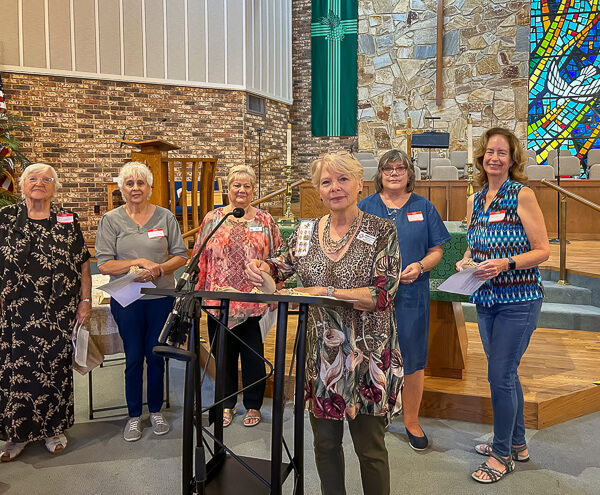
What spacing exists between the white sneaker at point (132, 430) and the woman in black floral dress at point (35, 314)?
32 cm

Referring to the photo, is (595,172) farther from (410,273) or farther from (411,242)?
(410,273)

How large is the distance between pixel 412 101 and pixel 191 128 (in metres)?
4.38

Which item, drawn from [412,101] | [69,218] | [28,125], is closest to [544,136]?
[412,101]

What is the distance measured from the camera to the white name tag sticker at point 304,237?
186cm

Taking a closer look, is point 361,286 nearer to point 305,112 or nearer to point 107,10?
point 107,10

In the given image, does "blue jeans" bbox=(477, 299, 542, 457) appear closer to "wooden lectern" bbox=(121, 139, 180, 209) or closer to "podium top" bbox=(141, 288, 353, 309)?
"podium top" bbox=(141, 288, 353, 309)

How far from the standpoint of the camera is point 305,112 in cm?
1104

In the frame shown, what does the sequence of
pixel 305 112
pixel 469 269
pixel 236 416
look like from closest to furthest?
pixel 469 269
pixel 236 416
pixel 305 112

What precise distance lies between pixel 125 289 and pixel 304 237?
1236 millimetres

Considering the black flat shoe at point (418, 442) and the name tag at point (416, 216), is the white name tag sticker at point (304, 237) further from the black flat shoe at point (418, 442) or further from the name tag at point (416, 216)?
the black flat shoe at point (418, 442)

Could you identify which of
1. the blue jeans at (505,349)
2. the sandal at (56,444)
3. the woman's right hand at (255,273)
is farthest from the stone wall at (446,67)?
the woman's right hand at (255,273)

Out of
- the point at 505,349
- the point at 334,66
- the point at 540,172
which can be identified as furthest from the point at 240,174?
the point at 334,66

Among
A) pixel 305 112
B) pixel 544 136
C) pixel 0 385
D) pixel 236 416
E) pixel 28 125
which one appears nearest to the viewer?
pixel 0 385

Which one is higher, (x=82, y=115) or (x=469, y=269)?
(x=82, y=115)
